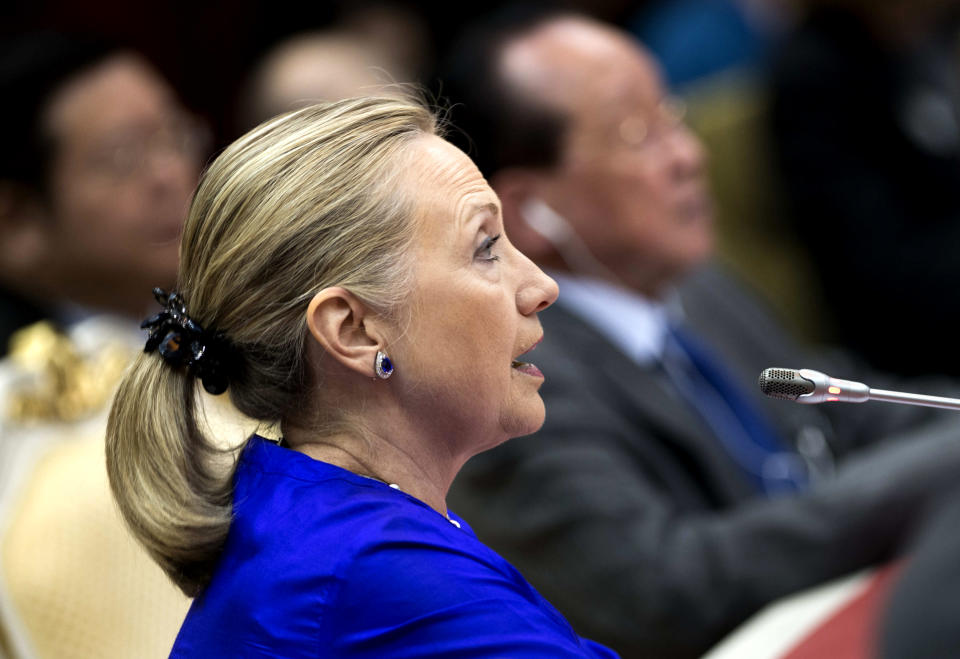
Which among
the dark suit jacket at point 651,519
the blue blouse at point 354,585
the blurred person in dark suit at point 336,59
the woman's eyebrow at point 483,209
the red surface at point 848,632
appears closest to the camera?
the blue blouse at point 354,585

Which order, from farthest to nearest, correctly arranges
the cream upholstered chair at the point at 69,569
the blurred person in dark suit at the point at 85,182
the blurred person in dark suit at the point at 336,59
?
the blurred person in dark suit at the point at 336,59
the blurred person in dark suit at the point at 85,182
the cream upholstered chair at the point at 69,569

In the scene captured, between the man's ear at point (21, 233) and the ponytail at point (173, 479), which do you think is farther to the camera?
the man's ear at point (21, 233)

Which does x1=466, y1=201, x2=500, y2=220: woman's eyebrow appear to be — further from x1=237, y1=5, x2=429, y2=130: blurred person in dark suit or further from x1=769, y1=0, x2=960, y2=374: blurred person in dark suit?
x1=769, y1=0, x2=960, y2=374: blurred person in dark suit

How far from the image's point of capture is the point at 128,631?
4.30ft

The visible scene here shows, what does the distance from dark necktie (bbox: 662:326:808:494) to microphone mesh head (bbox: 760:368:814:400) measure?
90cm

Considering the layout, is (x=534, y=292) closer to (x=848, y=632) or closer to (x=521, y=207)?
(x=848, y=632)

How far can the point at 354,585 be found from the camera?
32.0 inches

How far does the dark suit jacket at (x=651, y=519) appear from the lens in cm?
151

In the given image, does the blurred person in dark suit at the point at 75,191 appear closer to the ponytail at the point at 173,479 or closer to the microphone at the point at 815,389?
the ponytail at the point at 173,479

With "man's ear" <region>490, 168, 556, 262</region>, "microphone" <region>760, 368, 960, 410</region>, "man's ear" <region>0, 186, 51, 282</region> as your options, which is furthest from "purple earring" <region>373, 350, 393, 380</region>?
"man's ear" <region>0, 186, 51, 282</region>

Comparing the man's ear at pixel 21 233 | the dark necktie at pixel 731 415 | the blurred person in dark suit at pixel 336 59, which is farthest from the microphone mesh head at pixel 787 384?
the blurred person in dark suit at pixel 336 59

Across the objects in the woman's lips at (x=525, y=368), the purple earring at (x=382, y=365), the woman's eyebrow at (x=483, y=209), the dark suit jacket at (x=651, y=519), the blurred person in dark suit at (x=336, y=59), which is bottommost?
the dark suit jacket at (x=651, y=519)

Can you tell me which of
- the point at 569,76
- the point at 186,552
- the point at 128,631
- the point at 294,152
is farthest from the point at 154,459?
the point at 569,76

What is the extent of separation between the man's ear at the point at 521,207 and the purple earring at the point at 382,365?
0.89 m
